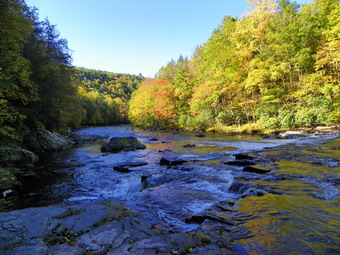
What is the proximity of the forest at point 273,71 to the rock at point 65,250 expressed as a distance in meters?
24.8

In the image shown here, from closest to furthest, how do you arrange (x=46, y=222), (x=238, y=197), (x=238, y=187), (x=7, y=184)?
(x=46, y=222) → (x=238, y=197) → (x=238, y=187) → (x=7, y=184)

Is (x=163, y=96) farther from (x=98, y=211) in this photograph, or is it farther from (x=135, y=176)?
(x=98, y=211)

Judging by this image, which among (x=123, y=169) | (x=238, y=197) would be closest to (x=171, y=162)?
(x=123, y=169)

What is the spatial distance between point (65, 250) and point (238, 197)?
425 cm

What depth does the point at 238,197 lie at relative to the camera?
5.61 m

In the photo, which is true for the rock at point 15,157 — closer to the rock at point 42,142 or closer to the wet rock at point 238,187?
the rock at point 42,142

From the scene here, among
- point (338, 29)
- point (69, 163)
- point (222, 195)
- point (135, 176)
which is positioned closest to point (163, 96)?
point (338, 29)

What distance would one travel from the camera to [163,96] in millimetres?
43375

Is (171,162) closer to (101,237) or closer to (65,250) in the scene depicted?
(101,237)

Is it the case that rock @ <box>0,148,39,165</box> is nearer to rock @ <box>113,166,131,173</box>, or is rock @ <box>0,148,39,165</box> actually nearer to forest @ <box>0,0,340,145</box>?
forest @ <box>0,0,340,145</box>

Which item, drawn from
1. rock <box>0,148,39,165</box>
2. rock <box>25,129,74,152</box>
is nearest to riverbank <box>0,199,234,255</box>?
rock <box>0,148,39,165</box>

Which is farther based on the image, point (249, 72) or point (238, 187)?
point (249, 72)

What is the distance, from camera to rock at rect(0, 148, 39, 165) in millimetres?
10195

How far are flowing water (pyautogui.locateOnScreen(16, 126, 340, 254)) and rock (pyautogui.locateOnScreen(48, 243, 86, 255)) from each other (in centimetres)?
180
